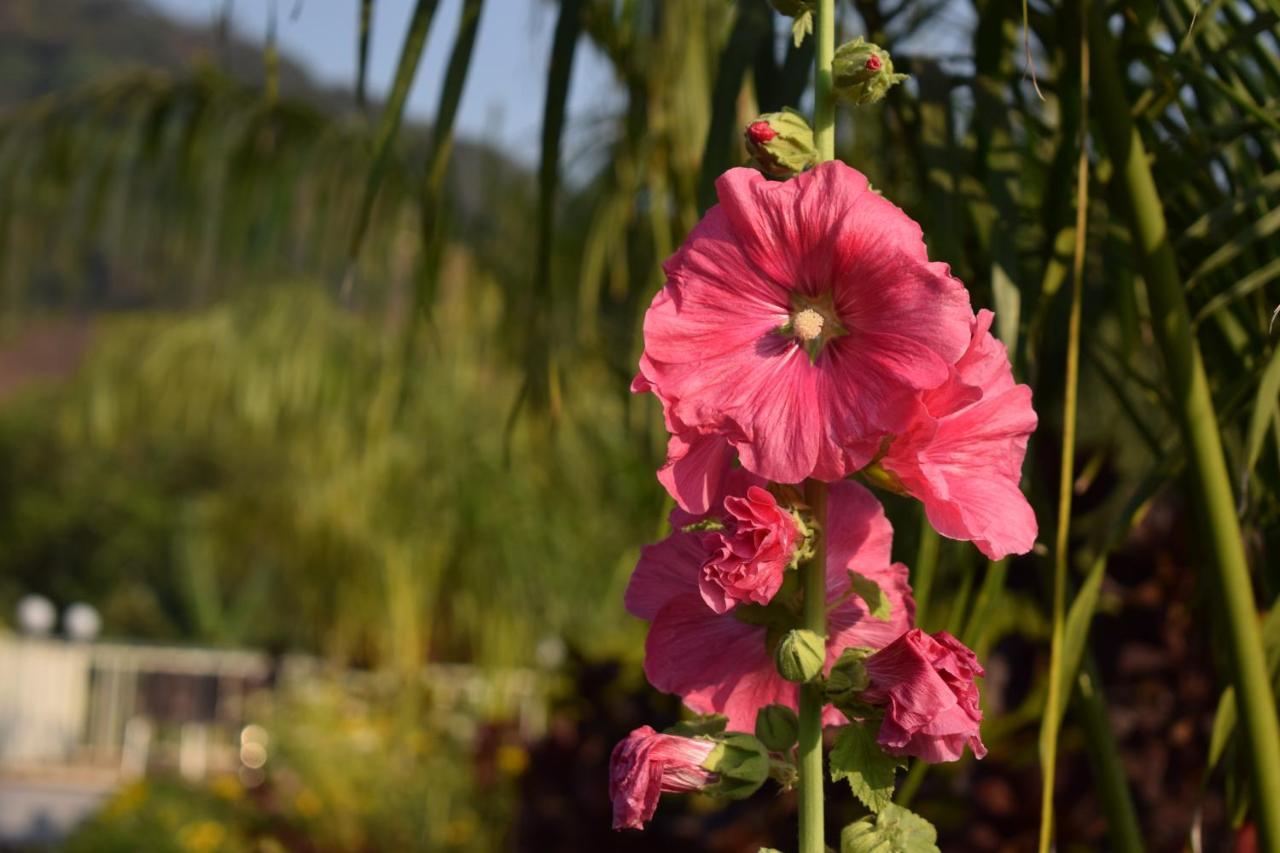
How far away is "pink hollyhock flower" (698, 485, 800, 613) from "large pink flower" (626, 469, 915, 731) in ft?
0.21

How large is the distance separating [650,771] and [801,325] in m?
0.20

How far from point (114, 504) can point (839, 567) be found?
38.9 metres

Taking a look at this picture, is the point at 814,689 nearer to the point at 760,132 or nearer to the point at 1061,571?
the point at 760,132

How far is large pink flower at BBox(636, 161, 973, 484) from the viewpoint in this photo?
58cm

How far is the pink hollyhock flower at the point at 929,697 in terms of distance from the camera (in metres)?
0.58

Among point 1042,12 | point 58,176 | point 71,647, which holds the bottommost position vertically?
point 71,647

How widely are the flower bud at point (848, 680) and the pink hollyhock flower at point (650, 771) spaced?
60mm

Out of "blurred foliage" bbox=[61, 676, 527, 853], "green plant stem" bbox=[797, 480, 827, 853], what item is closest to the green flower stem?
"green plant stem" bbox=[797, 480, 827, 853]

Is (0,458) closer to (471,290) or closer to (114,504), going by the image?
(114,504)

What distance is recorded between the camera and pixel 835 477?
1.91ft

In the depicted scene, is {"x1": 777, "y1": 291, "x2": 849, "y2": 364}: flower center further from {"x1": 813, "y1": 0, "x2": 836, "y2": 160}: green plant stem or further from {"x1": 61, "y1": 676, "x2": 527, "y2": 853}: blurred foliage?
{"x1": 61, "y1": 676, "x2": 527, "y2": 853}: blurred foliage

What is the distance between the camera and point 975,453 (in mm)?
619

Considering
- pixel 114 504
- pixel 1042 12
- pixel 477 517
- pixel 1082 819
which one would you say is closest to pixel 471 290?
pixel 477 517

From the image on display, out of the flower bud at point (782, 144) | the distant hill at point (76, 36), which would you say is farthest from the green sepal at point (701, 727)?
the distant hill at point (76, 36)
